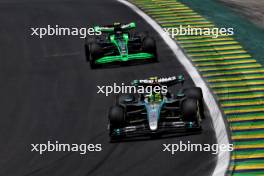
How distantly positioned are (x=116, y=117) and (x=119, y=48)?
5890mm

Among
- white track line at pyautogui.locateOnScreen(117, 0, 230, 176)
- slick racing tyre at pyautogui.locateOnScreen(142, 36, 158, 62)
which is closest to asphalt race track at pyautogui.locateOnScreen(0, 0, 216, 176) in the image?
white track line at pyautogui.locateOnScreen(117, 0, 230, 176)

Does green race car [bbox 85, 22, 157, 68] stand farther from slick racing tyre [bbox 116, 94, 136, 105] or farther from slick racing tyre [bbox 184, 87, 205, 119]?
slick racing tyre [bbox 184, 87, 205, 119]

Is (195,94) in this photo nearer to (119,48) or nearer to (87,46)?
(119,48)

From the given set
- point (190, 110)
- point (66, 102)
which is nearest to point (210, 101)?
point (190, 110)

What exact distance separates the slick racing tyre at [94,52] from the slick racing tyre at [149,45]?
1448mm

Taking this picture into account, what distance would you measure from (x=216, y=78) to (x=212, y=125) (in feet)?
12.4

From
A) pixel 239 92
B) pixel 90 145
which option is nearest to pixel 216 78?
pixel 239 92

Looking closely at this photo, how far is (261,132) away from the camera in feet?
56.3

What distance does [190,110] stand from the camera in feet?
54.9

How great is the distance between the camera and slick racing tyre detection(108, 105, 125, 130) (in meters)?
16.8

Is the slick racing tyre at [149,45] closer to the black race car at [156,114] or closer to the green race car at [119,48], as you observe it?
the green race car at [119,48]

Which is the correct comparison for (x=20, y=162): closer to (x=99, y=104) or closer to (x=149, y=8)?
(x=99, y=104)

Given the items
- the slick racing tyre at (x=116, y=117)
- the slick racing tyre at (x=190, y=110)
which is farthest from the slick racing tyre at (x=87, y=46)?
the slick racing tyre at (x=190, y=110)

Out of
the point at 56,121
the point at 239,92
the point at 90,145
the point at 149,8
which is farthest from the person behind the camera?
the point at 149,8
